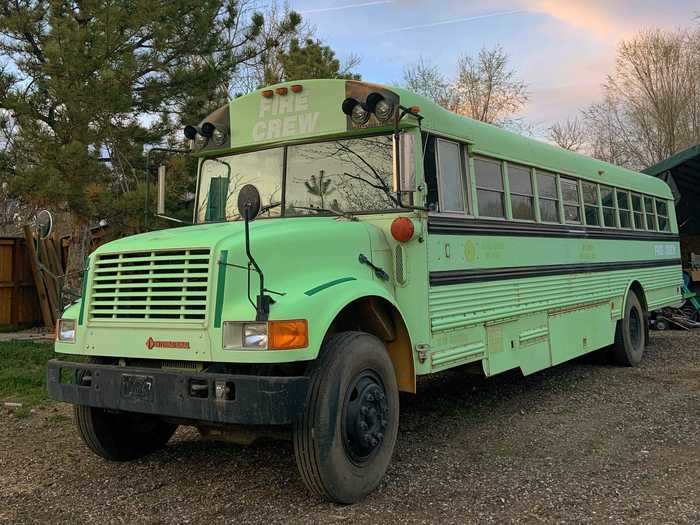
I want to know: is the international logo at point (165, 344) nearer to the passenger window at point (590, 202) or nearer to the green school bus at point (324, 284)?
the green school bus at point (324, 284)

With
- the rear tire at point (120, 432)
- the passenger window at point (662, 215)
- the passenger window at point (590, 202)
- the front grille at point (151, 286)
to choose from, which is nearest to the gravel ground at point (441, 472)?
the rear tire at point (120, 432)

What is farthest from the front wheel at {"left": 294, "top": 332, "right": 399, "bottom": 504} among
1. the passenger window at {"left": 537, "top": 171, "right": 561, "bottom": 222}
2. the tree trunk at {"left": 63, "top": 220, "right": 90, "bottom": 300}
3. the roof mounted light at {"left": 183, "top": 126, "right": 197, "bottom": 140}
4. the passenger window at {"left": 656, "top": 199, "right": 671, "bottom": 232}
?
the passenger window at {"left": 656, "top": 199, "right": 671, "bottom": 232}

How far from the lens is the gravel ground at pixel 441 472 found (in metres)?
3.58

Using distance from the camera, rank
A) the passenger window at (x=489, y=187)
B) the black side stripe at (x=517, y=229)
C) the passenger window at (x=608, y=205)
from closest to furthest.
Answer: the black side stripe at (x=517, y=229)
the passenger window at (x=489, y=187)
the passenger window at (x=608, y=205)

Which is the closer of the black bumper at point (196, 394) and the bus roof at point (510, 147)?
the black bumper at point (196, 394)

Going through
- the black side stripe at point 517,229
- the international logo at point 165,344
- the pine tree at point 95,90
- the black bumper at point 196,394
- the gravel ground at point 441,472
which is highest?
the pine tree at point 95,90

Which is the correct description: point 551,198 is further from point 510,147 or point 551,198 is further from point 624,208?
point 624,208

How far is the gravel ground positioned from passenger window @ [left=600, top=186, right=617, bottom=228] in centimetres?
235

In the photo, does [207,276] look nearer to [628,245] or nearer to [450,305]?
[450,305]

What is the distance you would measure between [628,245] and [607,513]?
5547mm

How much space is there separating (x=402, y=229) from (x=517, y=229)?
187 centimetres

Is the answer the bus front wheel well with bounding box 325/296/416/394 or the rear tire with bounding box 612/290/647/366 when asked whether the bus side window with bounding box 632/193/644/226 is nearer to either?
the rear tire with bounding box 612/290/647/366

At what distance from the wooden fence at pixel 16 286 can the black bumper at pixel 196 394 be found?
8.53m

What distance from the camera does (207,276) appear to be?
3.46 m
